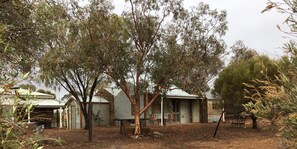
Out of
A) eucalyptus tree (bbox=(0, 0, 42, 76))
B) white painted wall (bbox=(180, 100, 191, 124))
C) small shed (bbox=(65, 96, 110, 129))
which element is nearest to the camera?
eucalyptus tree (bbox=(0, 0, 42, 76))

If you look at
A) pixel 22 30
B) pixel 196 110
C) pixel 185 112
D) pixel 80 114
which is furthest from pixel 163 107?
pixel 22 30

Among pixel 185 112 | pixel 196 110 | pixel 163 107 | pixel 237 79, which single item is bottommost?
pixel 185 112

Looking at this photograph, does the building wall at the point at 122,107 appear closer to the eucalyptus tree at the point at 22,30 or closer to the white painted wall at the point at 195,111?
the white painted wall at the point at 195,111

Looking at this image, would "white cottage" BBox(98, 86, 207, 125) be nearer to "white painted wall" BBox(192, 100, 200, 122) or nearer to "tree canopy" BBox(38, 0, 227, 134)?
"white painted wall" BBox(192, 100, 200, 122)

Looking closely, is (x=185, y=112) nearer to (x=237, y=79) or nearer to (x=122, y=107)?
(x=122, y=107)

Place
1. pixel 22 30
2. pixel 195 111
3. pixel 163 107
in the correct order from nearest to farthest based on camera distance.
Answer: pixel 22 30 < pixel 163 107 < pixel 195 111

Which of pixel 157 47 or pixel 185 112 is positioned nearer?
pixel 157 47

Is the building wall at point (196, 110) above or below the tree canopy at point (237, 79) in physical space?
below

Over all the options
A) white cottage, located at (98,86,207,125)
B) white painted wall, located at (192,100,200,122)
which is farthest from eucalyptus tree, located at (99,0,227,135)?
white painted wall, located at (192,100,200,122)

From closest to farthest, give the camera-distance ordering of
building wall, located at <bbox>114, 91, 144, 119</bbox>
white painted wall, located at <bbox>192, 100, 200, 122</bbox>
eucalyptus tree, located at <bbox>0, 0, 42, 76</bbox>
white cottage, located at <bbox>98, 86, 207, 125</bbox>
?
eucalyptus tree, located at <bbox>0, 0, 42, 76</bbox>
white cottage, located at <bbox>98, 86, 207, 125</bbox>
building wall, located at <bbox>114, 91, 144, 119</bbox>
white painted wall, located at <bbox>192, 100, 200, 122</bbox>

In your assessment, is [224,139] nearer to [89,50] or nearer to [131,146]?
[131,146]

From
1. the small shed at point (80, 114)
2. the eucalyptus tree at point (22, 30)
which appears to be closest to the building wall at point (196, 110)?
the small shed at point (80, 114)

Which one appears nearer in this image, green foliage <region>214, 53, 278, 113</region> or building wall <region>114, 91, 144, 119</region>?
green foliage <region>214, 53, 278, 113</region>

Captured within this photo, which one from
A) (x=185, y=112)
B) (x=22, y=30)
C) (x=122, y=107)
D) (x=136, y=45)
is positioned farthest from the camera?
(x=185, y=112)
